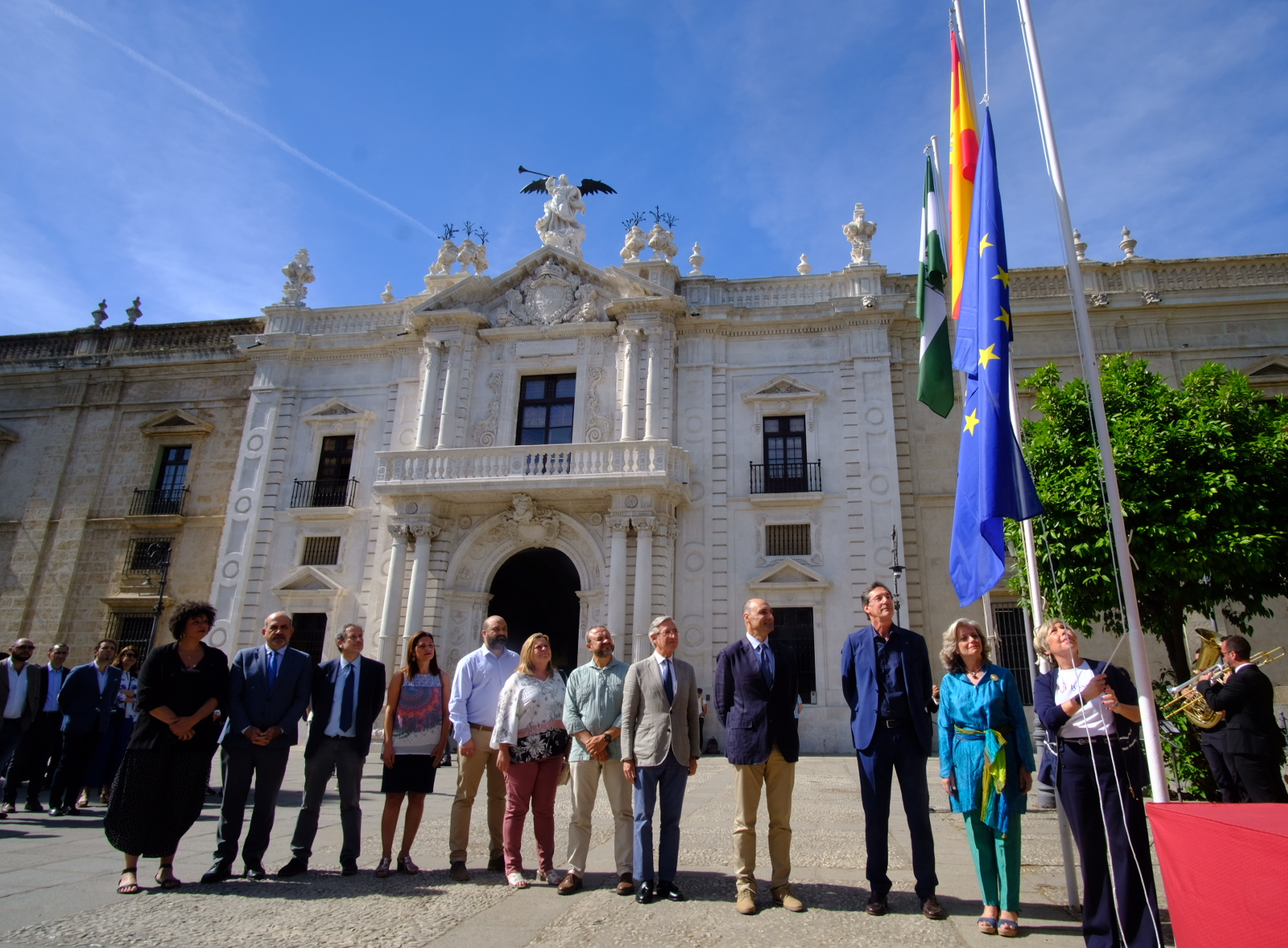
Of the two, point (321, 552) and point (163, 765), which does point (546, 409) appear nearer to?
point (321, 552)

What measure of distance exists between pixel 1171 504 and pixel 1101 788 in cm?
743

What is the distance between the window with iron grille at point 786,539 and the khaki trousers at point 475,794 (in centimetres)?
1217

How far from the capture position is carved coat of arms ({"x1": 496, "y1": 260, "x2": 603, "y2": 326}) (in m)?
19.7

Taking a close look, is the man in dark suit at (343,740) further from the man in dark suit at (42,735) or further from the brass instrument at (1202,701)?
the brass instrument at (1202,701)

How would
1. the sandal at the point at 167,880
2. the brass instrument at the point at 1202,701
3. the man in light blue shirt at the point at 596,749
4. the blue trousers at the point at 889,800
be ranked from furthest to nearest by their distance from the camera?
the brass instrument at the point at 1202,701
the man in light blue shirt at the point at 596,749
the sandal at the point at 167,880
the blue trousers at the point at 889,800

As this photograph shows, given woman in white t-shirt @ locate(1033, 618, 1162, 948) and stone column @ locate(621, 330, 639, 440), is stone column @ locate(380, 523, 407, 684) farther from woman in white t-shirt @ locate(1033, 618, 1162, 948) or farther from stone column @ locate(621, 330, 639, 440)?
woman in white t-shirt @ locate(1033, 618, 1162, 948)

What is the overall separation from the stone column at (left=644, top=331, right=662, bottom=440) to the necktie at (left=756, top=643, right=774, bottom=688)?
12.7 metres

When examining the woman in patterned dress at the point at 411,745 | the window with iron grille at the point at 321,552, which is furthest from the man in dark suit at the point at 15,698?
the window with iron grille at the point at 321,552

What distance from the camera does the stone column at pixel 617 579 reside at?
643 inches

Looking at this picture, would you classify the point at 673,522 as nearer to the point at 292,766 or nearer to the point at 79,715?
the point at 292,766

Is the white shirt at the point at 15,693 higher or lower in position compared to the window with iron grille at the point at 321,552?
lower

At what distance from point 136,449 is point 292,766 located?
42.8 ft

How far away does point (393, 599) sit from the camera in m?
17.3

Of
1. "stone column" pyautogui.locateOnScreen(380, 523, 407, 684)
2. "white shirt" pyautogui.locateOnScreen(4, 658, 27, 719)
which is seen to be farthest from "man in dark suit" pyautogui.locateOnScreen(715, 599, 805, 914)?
"stone column" pyautogui.locateOnScreen(380, 523, 407, 684)
